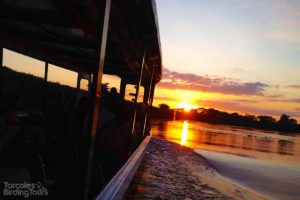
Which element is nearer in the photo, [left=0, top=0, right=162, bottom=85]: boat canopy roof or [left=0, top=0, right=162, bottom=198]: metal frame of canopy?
[left=0, top=0, right=162, bottom=198]: metal frame of canopy

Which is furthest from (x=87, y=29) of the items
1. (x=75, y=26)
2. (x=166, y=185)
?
(x=166, y=185)

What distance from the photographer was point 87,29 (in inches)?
126

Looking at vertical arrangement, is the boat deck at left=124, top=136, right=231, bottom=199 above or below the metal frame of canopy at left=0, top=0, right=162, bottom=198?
below

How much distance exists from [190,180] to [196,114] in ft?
367

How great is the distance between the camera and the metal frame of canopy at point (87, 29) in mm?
1677

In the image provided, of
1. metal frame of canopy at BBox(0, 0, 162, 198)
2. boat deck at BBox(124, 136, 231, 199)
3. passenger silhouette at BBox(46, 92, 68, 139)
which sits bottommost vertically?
boat deck at BBox(124, 136, 231, 199)

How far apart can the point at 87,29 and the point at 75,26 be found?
805 millimetres

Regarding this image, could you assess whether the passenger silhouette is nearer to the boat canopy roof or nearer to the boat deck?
the boat canopy roof

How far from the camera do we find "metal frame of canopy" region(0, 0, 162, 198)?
1.68 metres

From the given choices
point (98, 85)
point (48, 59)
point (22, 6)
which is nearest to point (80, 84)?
point (48, 59)

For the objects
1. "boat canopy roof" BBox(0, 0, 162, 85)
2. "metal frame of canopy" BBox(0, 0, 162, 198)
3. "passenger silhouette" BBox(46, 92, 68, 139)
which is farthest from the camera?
"passenger silhouette" BBox(46, 92, 68, 139)

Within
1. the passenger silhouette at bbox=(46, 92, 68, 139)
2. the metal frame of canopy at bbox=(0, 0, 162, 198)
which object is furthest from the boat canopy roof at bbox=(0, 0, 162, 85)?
the passenger silhouette at bbox=(46, 92, 68, 139)

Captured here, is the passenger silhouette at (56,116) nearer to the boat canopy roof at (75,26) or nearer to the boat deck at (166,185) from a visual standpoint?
the boat canopy roof at (75,26)

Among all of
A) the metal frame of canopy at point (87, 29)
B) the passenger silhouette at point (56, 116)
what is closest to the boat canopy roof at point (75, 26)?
the metal frame of canopy at point (87, 29)
